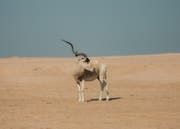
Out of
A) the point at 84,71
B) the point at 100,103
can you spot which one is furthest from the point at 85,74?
the point at 100,103

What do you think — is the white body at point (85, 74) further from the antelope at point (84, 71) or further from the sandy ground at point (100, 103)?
the sandy ground at point (100, 103)

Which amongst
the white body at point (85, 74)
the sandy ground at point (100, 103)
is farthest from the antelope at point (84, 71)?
the sandy ground at point (100, 103)

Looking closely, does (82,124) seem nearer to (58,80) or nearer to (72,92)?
(72,92)

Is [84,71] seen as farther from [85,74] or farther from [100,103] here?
[100,103]

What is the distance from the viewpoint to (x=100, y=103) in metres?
23.0

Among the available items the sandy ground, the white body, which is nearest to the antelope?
the white body

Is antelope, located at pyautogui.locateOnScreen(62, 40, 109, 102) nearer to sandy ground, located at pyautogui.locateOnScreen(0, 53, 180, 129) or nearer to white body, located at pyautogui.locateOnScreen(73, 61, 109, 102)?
white body, located at pyautogui.locateOnScreen(73, 61, 109, 102)

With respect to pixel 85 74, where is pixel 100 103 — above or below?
below

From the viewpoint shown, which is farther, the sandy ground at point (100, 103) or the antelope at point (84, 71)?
the antelope at point (84, 71)

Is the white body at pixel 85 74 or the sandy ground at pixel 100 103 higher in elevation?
the white body at pixel 85 74

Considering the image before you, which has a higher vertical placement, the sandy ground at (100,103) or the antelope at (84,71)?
the antelope at (84,71)

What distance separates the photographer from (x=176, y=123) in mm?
16172

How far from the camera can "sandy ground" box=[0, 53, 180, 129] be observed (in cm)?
1662

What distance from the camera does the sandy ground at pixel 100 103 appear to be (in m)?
16.6
